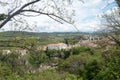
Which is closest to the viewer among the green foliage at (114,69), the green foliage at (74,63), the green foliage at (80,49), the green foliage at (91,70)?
the green foliage at (114,69)

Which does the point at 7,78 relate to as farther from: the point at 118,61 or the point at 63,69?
the point at 63,69

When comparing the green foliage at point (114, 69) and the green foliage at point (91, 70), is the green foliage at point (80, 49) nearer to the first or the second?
the green foliage at point (91, 70)

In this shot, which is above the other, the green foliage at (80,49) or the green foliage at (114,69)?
the green foliage at (114,69)

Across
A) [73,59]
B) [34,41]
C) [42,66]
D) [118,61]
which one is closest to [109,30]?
[118,61]

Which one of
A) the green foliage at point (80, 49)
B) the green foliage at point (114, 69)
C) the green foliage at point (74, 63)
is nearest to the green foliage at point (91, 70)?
the green foliage at point (74, 63)

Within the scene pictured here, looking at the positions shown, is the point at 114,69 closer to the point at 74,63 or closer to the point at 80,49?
the point at 74,63

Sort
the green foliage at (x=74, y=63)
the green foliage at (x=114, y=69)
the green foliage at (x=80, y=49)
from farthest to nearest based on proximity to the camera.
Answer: the green foliage at (x=80, y=49) → the green foliage at (x=74, y=63) → the green foliage at (x=114, y=69)

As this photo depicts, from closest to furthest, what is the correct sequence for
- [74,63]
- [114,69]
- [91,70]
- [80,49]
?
[114,69] < [91,70] < [74,63] < [80,49]

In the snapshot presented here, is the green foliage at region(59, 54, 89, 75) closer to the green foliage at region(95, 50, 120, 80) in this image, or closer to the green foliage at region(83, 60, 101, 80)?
the green foliage at region(83, 60, 101, 80)

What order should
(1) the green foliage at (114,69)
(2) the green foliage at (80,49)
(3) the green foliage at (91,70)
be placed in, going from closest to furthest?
(1) the green foliage at (114,69) → (3) the green foliage at (91,70) → (2) the green foliage at (80,49)

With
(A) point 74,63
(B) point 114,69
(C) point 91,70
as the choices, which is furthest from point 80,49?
(B) point 114,69

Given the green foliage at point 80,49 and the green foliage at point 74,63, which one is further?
the green foliage at point 80,49
